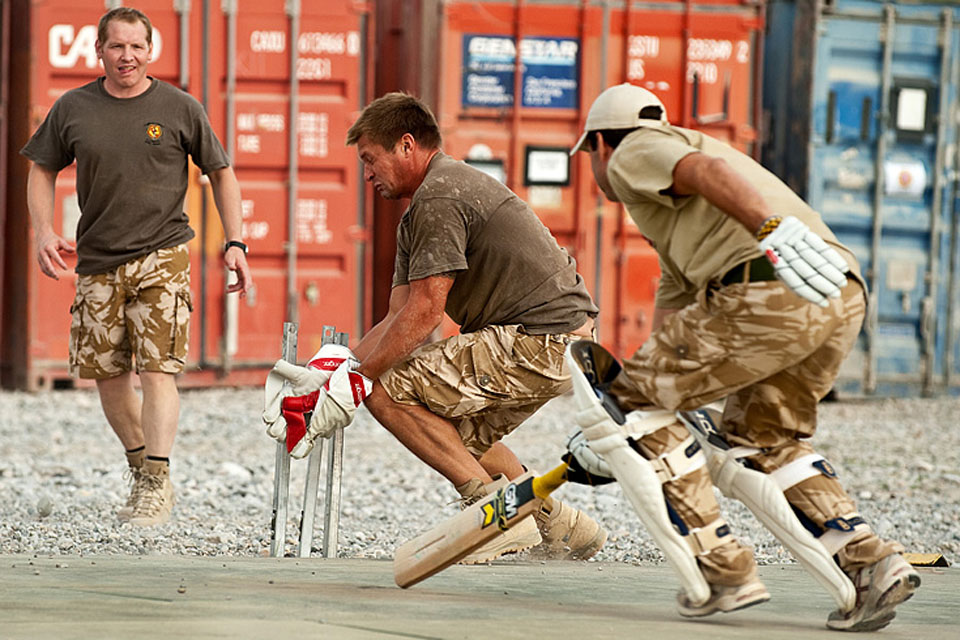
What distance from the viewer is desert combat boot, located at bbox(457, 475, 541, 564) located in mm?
4668

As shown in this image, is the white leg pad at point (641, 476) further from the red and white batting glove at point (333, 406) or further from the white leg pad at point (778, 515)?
the red and white batting glove at point (333, 406)

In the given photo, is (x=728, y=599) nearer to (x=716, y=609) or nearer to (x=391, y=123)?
(x=716, y=609)

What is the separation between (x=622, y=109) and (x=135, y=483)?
284 cm

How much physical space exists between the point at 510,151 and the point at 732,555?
6.97 meters

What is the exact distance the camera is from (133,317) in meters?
5.66

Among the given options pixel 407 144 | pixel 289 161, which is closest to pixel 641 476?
pixel 407 144

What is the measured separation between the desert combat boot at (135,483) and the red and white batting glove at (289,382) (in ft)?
4.00

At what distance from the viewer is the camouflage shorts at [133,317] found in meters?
5.64

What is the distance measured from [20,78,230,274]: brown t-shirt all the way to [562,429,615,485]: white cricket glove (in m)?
2.38

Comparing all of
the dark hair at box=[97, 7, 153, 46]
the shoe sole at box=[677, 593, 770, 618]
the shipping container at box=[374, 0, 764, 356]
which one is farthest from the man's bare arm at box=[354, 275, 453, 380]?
the shipping container at box=[374, 0, 764, 356]

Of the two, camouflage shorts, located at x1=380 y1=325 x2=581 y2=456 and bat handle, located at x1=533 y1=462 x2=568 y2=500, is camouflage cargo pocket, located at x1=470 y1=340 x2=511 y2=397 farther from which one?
bat handle, located at x1=533 y1=462 x2=568 y2=500

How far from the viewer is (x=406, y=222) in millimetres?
4805

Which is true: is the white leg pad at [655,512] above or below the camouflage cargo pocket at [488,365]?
below

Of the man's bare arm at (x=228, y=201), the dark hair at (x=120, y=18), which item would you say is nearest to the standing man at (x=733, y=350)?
the man's bare arm at (x=228, y=201)
